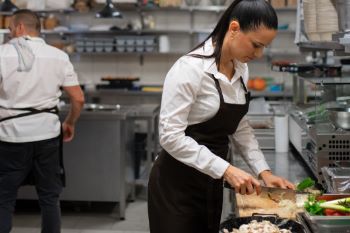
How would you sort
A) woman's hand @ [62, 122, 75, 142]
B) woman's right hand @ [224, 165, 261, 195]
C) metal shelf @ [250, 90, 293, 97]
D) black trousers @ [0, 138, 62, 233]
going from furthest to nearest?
metal shelf @ [250, 90, 293, 97]
woman's hand @ [62, 122, 75, 142]
black trousers @ [0, 138, 62, 233]
woman's right hand @ [224, 165, 261, 195]

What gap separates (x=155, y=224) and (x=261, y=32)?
0.83m

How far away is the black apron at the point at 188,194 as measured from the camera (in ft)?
6.11

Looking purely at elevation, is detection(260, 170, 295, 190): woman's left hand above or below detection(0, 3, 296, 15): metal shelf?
below

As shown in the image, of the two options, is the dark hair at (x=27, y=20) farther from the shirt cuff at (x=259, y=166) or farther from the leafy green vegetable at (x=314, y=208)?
the leafy green vegetable at (x=314, y=208)

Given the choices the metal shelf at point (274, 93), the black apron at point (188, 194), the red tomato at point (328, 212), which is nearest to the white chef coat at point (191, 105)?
the black apron at point (188, 194)

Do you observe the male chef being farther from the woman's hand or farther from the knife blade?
the knife blade

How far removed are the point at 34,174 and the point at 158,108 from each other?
2183mm

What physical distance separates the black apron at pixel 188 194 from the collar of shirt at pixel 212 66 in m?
0.04

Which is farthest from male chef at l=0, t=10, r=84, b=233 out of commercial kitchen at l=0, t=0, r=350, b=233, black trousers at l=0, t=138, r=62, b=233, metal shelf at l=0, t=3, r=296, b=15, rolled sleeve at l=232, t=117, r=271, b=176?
metal shelf at l=0, t=3, r=296, b=15

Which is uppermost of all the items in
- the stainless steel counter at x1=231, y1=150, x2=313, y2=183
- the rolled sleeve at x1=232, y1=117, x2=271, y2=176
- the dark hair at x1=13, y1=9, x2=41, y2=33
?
the dark hair at x1=13, y1=9, x2=41, y2=33

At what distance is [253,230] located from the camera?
1576 mm

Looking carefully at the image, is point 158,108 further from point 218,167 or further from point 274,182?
point 218,167

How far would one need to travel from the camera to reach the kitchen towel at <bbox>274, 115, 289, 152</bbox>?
308 cm

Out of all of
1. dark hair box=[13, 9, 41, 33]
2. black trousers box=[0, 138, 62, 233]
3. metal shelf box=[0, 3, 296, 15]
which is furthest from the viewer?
metal shelf box=[0, 3, 296, 15]
